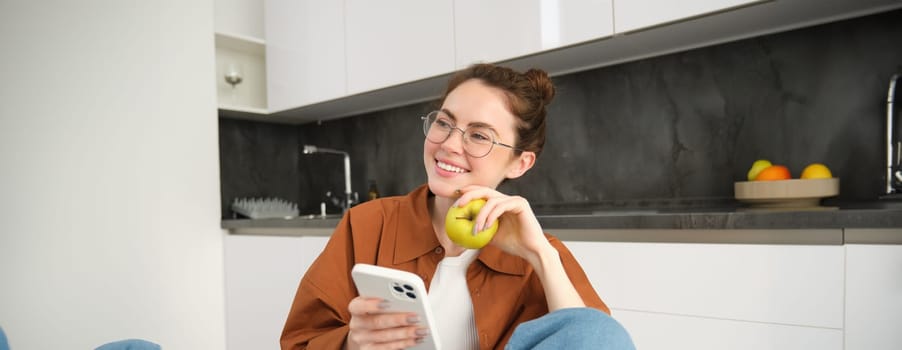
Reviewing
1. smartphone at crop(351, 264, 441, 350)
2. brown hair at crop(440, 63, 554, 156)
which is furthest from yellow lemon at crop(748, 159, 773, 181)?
smartphone at crop(351, 264, 441, 350)

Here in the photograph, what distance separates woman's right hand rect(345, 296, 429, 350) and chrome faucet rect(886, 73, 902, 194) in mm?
1605

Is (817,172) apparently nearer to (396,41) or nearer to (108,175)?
(396,41)

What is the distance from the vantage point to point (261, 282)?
246 cm

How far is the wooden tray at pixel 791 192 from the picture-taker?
5.00 ft

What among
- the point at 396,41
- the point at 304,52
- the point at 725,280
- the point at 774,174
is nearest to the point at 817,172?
the point at 774,174

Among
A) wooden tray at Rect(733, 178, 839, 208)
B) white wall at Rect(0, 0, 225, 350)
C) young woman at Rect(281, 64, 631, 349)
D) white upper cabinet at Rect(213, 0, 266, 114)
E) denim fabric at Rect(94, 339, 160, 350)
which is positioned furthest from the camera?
white upper cabinet at Rect(213, 0, 266, 114)

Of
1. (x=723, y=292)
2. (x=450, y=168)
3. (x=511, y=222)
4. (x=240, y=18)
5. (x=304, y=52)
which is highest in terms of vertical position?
(x=240, y=18)

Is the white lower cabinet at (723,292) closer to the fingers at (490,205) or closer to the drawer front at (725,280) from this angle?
the drawer front at (725,280)

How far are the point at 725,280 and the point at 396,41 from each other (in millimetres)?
1569

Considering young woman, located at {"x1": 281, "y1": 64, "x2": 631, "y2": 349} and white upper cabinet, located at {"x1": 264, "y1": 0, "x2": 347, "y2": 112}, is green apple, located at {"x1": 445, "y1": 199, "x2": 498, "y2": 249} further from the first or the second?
white upper cabinet, located at {"x1": 264, "y1": 0, "x2": 347, "y2": 112}

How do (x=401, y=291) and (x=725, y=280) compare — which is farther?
(x=725, y=280)

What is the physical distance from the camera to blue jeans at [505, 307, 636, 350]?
714mm

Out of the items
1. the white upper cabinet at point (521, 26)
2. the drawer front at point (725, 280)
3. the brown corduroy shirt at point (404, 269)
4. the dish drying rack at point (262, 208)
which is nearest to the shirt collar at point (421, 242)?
the brown corduroy shirt at point (404, 269)

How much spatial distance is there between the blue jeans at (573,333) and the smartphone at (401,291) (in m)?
0.13
